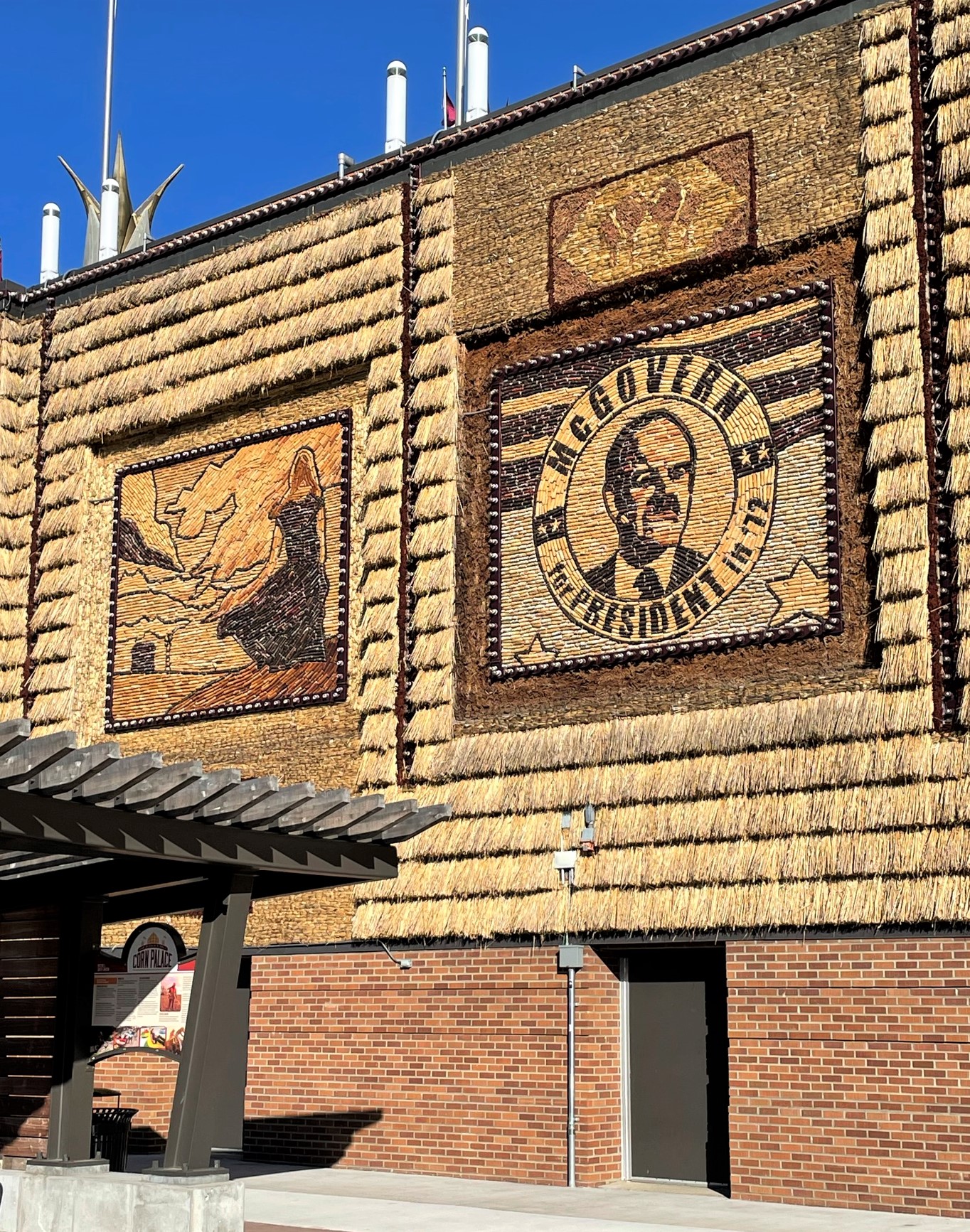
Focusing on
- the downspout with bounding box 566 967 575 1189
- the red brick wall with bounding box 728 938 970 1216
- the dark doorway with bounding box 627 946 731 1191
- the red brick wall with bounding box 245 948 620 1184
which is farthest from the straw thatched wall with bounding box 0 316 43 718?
the red brick wall with bounding box 728 938 970 1216

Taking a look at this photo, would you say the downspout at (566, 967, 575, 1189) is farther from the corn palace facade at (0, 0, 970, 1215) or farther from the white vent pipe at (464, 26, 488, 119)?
the white vent pipe at (464, 26, 488, 119)

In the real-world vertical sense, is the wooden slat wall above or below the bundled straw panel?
below

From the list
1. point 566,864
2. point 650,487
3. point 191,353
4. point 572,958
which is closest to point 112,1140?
point 572,958

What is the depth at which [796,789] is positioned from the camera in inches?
590

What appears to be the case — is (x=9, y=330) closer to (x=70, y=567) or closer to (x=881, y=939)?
(x=70, y=567)

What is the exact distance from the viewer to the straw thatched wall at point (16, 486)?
22609 mm

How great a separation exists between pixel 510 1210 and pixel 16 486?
14.0 m

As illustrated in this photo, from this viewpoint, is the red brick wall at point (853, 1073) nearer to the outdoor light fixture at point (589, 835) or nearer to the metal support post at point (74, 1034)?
the outdoor light fixture at point (589, 835)

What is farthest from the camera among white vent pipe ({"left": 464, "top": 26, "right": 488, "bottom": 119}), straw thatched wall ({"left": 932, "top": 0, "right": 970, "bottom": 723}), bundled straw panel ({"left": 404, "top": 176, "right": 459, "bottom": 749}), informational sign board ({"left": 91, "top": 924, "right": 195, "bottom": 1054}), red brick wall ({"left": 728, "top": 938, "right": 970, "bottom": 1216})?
white vent pipe ({"left": 464, "top": 26, "right": 488, "bottom": 119})

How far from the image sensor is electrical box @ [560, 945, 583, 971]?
1595 cm

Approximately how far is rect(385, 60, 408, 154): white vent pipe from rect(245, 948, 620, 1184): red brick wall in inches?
427

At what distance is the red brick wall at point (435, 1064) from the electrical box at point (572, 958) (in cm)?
23

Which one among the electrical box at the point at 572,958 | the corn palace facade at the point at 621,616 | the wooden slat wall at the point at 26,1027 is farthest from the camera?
the electrical box at the point at 572,958

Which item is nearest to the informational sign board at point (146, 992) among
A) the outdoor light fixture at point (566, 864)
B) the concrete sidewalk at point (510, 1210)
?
the concrete sidewalk at point (510, 1210)
